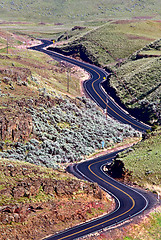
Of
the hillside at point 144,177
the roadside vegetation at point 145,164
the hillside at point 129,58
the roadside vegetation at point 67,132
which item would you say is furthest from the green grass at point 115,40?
the roadside vegetation at point 145,164

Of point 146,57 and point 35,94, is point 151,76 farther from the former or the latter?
point 35,94

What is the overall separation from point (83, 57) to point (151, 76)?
3020 cm

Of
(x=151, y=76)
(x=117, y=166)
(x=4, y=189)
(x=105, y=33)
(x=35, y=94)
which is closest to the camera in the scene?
(x=4, y=189)

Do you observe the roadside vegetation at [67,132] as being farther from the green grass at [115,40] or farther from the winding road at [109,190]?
the winding road at [109,190]

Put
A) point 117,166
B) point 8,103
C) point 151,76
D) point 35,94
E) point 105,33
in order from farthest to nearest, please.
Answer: point 105,33
point 151,76
point 35,94
point 8,103
point 117,166

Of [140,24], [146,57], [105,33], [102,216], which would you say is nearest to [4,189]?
[102,216]

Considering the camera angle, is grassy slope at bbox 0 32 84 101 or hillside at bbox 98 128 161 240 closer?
hillside at bbox 98 128 161 240

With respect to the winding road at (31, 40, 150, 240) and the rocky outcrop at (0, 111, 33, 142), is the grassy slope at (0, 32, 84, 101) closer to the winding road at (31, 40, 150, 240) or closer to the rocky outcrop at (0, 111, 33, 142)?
the rocky outcrop at (0, 111, 33, 142)

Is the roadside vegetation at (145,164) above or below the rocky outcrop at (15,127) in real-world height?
below

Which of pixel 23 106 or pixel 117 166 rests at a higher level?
pixel 23 106

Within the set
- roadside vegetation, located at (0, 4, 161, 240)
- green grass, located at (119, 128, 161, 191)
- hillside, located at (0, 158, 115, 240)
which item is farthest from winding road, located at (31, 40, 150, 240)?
green grass, located at (119, 128, 161, 191)

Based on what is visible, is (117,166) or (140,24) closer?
(117,166)

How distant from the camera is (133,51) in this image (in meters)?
114

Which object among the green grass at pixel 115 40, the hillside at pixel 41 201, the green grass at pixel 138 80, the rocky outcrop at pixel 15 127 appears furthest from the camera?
the green grass at pixel 115 40
